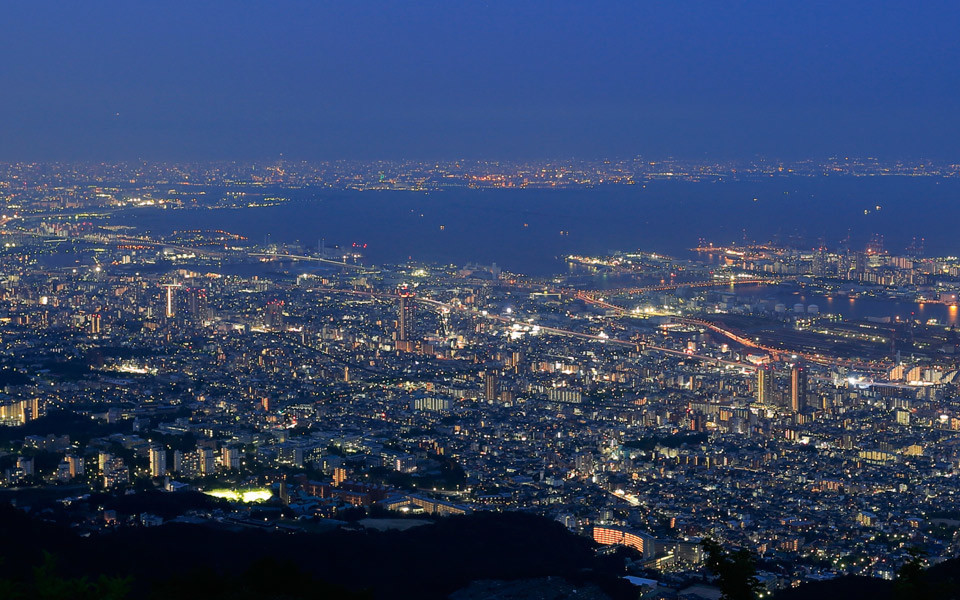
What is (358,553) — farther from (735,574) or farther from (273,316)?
(273,316)

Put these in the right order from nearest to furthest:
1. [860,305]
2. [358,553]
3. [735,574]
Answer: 1. [735,574]
2. [358,553]
3. [860,305]

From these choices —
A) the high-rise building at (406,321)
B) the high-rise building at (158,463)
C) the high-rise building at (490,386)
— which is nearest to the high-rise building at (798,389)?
the high-rise building at (490,386)

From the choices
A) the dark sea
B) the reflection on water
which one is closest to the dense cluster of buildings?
the reflection on water

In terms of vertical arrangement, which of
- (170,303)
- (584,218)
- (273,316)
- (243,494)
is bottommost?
(243,494)

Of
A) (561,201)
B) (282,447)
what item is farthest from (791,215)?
(282,447)

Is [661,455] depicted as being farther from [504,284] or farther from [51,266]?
[51,266]

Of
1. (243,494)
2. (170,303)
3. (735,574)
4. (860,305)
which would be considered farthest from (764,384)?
(170,303)

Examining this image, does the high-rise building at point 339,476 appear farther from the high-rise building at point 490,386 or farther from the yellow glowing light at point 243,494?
the high-rise building at point 490,386

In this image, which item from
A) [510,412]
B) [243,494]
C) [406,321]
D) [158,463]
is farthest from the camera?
[406,321]
